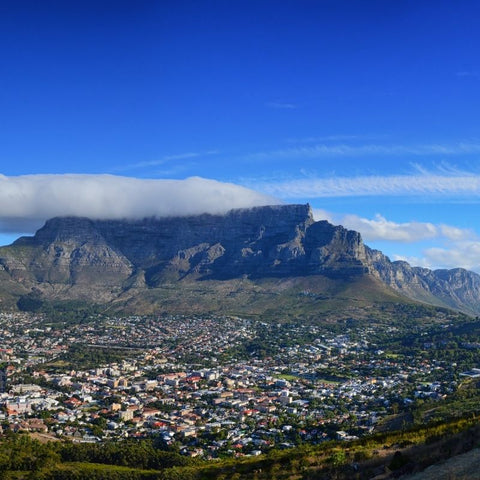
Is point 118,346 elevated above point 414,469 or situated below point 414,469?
below

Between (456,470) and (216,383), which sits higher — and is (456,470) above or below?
above

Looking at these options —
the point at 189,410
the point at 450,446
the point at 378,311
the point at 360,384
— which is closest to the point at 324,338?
the point at 378,311

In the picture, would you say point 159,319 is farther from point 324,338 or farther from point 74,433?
point 74,433

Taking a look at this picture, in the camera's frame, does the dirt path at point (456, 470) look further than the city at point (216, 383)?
No

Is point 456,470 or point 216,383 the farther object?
point 216,383

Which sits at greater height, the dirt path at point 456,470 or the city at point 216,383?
the dirt path at point 456,470

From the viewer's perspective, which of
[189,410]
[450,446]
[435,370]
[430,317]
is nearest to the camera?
[450,446]

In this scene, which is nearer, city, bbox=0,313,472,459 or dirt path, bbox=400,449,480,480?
dirt path, bbox=400,449,480,480

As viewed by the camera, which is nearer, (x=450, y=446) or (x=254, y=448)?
(x=450, y=446)

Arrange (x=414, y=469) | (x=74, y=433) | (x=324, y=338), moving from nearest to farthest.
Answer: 1. (x=414, y=469)
2. (x=74, y=433)
3. (x=324, y=338)

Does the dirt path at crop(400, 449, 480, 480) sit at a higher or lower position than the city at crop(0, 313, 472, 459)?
higher
